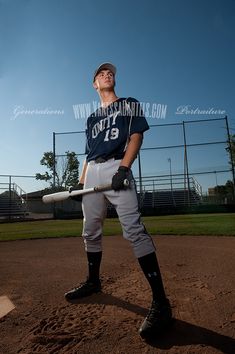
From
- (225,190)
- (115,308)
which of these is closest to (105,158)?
(115,308)

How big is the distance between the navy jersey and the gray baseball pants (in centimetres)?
10

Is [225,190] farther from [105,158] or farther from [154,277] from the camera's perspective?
[154,277]

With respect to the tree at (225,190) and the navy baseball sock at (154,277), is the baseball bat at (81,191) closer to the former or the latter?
the navy baseball sock at (154,277)

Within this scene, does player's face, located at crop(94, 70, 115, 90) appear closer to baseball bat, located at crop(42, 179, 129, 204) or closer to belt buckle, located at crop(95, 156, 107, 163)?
belt buckle, located at crop(95, 156, 107, 163)

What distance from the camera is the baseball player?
230 centimetres

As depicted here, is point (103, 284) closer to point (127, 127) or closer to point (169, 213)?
point (127, 127)

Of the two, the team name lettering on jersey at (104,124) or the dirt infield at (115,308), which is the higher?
the team name lettering on jersey at (104,124)

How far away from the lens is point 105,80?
2.93 metres

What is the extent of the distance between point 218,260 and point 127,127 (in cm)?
222

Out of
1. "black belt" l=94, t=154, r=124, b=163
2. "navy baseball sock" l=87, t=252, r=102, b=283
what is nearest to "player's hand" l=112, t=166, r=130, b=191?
"black belt" l=94, t=154, r=124, b=163

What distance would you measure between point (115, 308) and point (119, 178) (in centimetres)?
93

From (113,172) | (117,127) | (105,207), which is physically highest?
(117,127)

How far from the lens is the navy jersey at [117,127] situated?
2588 mm

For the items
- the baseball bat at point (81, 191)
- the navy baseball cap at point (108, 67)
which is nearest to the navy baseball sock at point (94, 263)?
the baseball bat at point (81, 191)
